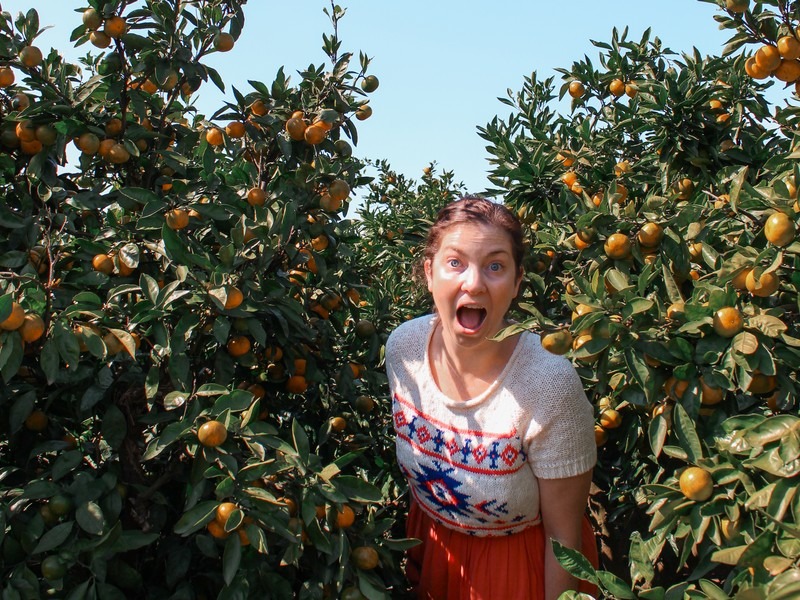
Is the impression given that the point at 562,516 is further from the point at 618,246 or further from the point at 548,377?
the point at 618,246

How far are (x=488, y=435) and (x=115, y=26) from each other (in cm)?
135

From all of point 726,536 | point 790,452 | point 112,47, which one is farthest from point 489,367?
point 112,47

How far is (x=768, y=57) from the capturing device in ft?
6.02

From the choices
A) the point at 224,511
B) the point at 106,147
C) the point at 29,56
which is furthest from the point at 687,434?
the point at 29,56

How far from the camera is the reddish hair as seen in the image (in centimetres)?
190

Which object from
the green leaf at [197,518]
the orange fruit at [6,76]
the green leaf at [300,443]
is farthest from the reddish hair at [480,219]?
the orange fruit at [6,76]

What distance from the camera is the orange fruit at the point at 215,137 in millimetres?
2047

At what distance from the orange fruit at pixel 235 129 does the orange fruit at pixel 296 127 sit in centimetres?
13

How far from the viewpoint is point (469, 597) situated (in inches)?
75.4

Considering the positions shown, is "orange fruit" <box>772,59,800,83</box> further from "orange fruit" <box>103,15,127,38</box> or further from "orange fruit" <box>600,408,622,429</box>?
"orange fruit" <box>103,15,127,38</box>

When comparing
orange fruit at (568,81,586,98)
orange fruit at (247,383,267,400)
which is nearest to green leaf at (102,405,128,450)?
orange fruit at (247,383,267,400)

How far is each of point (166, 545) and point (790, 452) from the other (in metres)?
1.29

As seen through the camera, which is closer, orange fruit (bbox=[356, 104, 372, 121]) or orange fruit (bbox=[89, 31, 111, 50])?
orange fruit (bbox=[89, 31, 111, 50])

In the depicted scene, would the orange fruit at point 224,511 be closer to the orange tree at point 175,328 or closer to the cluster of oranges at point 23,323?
the orange tree at point 175,328
